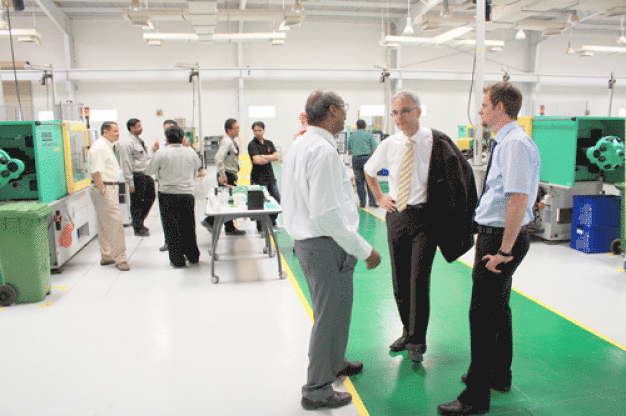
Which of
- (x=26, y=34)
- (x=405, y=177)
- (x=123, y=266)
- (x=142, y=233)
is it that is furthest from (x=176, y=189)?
(x=26, y=34)

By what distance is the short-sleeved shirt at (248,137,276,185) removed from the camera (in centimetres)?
634

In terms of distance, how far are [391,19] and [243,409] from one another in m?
17.4

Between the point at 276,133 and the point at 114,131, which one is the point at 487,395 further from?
the point at 276,133

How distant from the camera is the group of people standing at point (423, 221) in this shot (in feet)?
7.16

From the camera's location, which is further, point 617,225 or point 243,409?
point 617,225

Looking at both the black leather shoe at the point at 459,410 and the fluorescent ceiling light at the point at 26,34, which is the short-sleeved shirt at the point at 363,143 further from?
the fluorescent ceiling light at the point at 26,34

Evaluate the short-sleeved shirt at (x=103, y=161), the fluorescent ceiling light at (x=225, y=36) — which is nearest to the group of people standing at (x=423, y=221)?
the short-sleeved shirt at (x=103, y=161)

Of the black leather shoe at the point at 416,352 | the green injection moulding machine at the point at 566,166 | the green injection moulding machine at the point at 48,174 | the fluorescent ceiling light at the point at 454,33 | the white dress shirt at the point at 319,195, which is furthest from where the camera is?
the fluorescent ceiling light at the point at 454,33

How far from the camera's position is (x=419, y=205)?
2.84 meters

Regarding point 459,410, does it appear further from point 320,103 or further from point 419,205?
point 320,103

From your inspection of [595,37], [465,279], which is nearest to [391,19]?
[595,37]

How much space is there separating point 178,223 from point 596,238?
16.0 feet

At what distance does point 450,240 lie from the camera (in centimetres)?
278

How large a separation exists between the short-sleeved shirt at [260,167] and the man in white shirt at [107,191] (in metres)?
1.77
